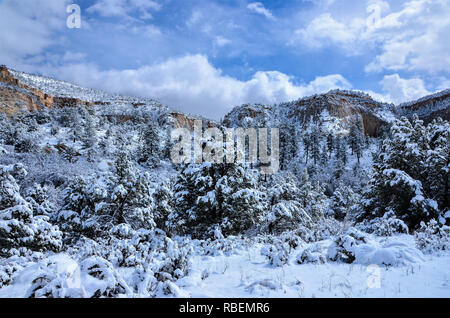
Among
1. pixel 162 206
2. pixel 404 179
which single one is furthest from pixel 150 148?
pixel 404 179

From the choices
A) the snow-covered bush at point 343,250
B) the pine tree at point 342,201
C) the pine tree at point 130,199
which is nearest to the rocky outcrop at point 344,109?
the pine tree at point 342,201

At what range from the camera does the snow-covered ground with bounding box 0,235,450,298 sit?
11.2ft

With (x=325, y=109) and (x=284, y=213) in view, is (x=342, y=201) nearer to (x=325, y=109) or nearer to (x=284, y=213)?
(x=284, y=213)

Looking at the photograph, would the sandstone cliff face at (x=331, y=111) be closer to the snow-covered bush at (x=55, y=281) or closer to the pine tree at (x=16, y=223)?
the pine tree at (x=16, y=223)

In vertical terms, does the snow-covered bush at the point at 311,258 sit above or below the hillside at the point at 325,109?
below

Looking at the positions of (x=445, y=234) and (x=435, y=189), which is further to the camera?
(x=435, y=189)

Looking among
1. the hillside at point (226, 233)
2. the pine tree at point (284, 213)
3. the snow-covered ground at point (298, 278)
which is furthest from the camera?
the pine tree at point (284, 213)

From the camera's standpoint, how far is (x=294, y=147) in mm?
68438

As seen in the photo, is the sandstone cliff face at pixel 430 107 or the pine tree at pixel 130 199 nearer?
the pine tree at pixel 130 199

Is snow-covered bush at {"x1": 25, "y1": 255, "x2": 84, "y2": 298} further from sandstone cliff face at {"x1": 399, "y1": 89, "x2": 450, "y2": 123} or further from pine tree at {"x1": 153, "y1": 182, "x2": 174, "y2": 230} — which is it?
sandstone cliff face at {"x1": 399, "y1": 89, "x2": 450, "y2": 123}

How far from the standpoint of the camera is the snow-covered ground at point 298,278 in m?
3.43
